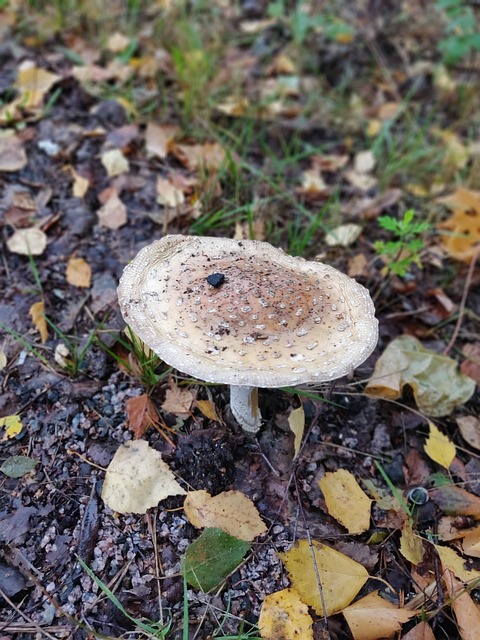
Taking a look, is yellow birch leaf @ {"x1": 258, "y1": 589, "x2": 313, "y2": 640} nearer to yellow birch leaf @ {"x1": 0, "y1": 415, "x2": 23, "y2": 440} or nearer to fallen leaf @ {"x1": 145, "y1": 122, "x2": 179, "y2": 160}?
yellow birch leaf @ {"x1": 0, "y1": 415, "x2": 23, "y2": 440}

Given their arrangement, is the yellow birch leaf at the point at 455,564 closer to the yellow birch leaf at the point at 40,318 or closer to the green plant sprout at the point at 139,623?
the green plant sprout at the point at 139,623

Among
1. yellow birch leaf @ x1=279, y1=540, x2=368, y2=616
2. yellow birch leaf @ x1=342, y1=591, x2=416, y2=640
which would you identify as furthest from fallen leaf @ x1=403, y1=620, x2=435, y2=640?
yellow birch leaf @ x1=279, y1=540, x2=368, y2=616

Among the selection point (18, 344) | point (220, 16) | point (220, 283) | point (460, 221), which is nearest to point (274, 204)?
point (460, 221)

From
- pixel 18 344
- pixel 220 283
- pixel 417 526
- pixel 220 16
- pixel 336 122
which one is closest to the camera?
pixel 220 283

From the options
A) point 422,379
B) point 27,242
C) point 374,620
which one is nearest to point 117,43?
point 27,242

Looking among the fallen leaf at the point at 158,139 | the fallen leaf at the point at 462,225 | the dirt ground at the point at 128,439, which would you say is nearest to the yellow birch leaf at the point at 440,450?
the dirt ground at the point at 128,439

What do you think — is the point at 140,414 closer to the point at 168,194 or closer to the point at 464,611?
the point at 464,611

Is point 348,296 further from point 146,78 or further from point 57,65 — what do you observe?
point 57,65
